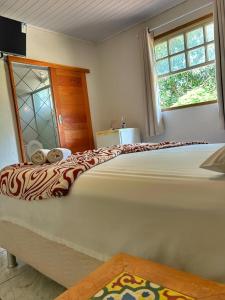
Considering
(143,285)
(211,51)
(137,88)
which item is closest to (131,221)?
(143,285)

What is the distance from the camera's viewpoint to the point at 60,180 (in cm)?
106

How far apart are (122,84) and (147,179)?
3.46 m

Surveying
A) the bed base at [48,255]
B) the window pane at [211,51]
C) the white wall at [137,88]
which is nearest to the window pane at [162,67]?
the white wall at [137,88]

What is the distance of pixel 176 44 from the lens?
347 cm

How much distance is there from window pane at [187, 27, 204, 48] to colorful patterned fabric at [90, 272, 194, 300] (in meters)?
3.33

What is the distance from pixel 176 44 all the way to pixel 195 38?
276 millimetres

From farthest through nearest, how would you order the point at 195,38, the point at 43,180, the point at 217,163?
the point at 195,38, the point at 43,180, the point at 217,163

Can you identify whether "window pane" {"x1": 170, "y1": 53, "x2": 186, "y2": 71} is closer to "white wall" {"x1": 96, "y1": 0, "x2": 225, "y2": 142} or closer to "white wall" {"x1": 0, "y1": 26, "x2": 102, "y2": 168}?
"white wall" {"x1": 96, "y1": 0, "x2": 225, "y2": 142}

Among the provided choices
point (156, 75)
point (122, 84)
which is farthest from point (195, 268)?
point (122, 84)

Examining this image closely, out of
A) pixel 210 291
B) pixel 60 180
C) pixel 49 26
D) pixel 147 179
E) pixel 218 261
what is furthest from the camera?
pixel 49 26

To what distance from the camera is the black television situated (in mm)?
3070

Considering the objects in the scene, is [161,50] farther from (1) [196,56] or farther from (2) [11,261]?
(2) [11,261]

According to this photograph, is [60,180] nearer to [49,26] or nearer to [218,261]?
[218,261]

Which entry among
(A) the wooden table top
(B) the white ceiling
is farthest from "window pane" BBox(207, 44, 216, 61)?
(A) the wooden table top
